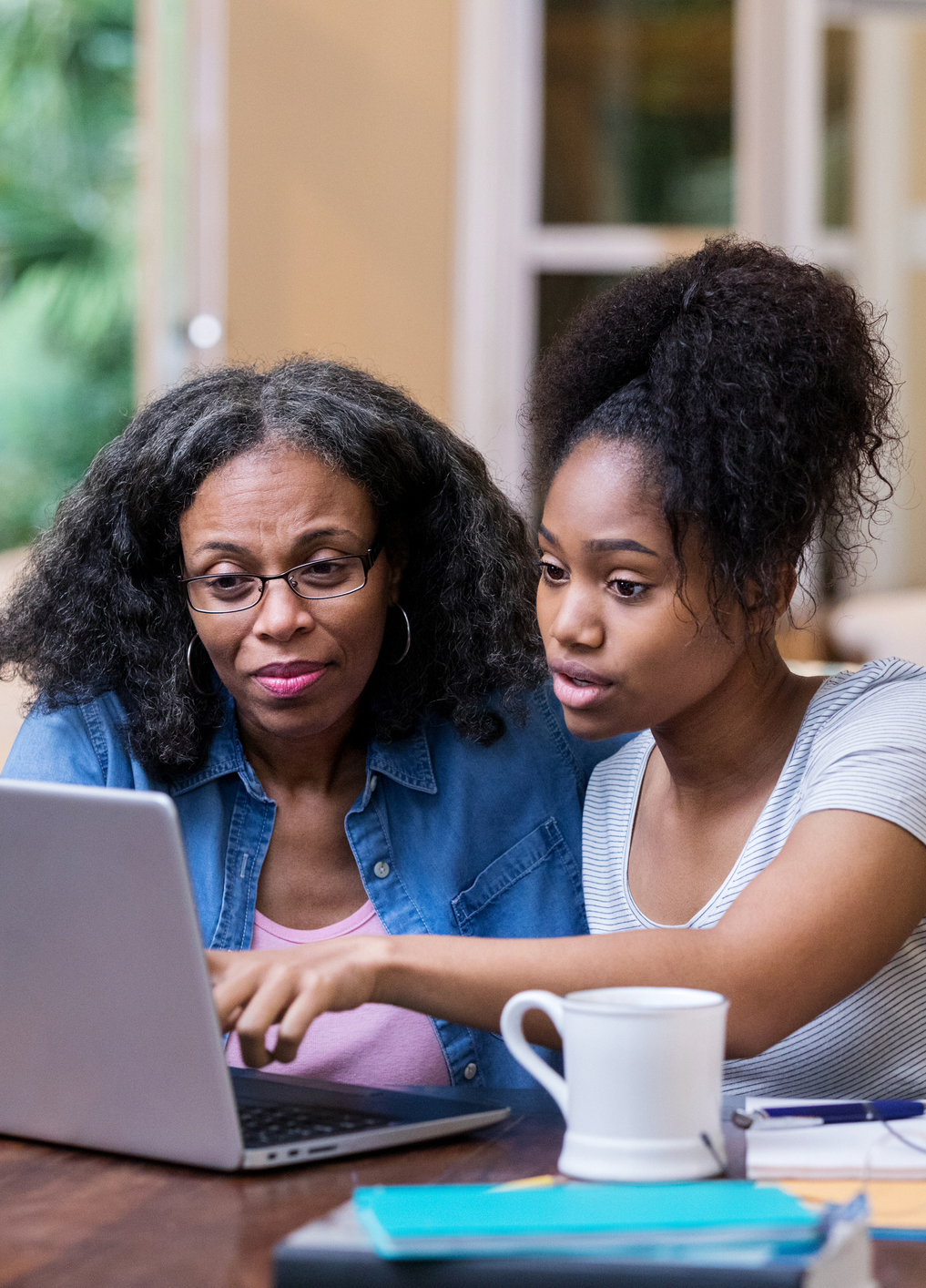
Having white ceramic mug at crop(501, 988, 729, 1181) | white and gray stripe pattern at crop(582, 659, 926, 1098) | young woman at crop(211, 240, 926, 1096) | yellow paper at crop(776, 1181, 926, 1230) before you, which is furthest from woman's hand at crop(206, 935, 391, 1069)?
white and gray stripe pattern at crop(582, 659, 926, 1098)

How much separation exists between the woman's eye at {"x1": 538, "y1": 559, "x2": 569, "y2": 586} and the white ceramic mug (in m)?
0.45

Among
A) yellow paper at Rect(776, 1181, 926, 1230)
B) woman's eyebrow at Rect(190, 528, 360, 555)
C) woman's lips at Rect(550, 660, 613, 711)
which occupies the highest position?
woman's eyebrow at Rect(190, 528, 360, 555)

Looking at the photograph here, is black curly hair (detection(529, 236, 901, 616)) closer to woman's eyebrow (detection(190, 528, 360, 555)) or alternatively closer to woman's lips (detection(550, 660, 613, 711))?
woman's lips (detection(550, 660, 613, 711))

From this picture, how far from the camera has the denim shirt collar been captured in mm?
1411

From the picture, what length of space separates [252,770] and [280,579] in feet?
0.68

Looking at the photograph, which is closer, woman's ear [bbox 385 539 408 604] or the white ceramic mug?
the white ceramic mug

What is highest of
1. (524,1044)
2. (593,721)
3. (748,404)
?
(748,404)

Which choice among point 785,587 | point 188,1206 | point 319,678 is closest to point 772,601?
point 785,587

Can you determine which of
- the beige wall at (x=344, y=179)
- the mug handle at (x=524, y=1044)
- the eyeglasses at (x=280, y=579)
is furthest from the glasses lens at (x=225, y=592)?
the beige wall at (x=344, y=179)

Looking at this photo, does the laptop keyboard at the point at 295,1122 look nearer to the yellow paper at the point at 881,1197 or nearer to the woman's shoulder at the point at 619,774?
the yellow paper at the point at 881,1197

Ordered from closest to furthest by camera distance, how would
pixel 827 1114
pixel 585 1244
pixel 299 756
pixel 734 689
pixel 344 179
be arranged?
pixel 585 1244 < pixel 827 1114 < pixel 734 689 < pixel 299 756 < pixel 344 179

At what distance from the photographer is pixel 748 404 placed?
1.13m

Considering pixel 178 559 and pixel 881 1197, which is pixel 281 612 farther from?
pixel 881 1197

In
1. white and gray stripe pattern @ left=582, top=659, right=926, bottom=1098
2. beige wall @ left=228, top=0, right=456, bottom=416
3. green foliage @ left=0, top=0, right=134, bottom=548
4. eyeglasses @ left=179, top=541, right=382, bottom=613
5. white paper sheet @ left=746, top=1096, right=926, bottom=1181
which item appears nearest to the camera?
white paper sheet @ left=746, top=1096, right=926, bottom=1181
